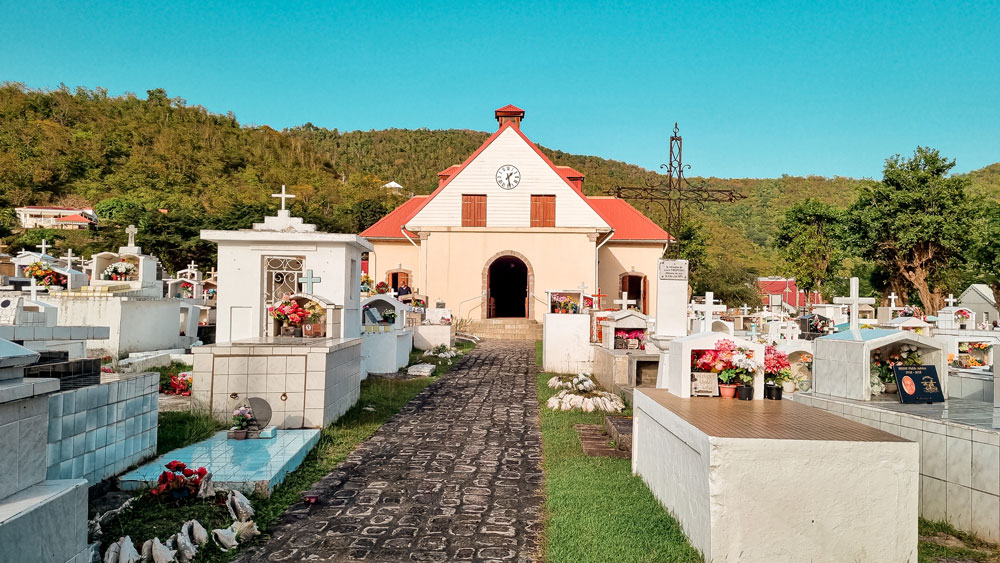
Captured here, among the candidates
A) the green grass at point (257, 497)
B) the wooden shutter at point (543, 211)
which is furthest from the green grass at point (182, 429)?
the wooden shutter at point (543, 211)

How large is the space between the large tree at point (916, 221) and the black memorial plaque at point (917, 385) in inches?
1072

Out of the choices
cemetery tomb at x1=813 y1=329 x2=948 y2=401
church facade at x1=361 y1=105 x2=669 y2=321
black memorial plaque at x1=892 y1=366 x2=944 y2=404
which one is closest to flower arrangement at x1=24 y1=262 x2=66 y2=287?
church facade at x1=361 y1=105 x2=669 y2=321

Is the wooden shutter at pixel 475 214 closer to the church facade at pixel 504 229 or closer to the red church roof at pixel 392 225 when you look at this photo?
the church facade at pixel 504 229

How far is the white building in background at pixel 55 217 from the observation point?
126ft

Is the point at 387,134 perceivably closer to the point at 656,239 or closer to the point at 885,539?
the point at 656,239

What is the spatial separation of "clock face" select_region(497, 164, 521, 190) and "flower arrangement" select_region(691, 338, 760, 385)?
806 inches

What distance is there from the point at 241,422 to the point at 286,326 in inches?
106

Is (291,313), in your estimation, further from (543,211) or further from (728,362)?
(543,211)

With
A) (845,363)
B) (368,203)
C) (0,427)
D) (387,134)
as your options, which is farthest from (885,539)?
(387,134)

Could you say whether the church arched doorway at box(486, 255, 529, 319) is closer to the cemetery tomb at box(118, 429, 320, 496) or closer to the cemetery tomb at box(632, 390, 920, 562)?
the cemetery tomb at box(118, 429, 320, 496)

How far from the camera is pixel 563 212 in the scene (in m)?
25.9

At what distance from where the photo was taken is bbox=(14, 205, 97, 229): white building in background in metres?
38.4

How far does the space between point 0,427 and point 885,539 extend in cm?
507

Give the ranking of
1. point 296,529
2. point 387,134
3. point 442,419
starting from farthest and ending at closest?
point 387,134 → point 442,419 → point 296,529
